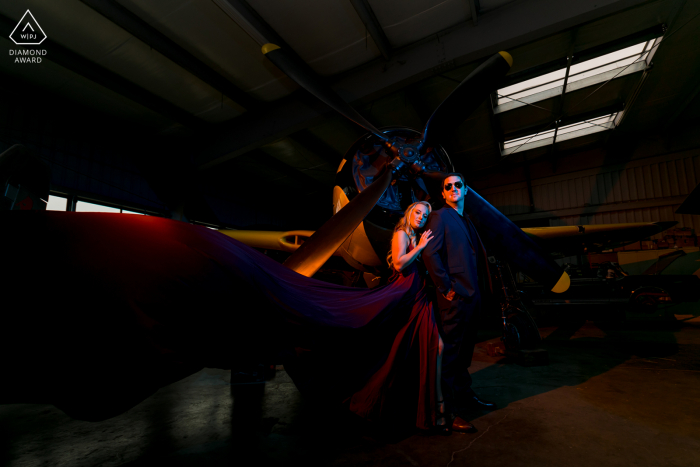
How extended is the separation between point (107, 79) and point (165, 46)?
5.62 feet

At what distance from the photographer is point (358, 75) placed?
20.3ft

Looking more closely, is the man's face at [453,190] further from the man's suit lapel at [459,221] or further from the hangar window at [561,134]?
the hangar window at [561,134]

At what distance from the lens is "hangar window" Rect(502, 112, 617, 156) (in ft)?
33.0

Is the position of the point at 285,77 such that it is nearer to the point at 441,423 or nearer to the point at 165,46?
the point at 165,46

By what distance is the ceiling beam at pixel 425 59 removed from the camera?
4445 millimetres

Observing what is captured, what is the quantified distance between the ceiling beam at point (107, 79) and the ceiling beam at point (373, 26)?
491 cm

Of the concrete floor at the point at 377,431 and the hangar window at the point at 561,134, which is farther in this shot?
the hangar window at the point at 561,134

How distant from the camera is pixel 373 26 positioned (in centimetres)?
506

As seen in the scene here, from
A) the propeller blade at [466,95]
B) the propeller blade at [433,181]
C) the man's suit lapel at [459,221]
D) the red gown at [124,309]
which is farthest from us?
the propeller blade at [466,95]

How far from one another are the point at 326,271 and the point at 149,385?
521 cm

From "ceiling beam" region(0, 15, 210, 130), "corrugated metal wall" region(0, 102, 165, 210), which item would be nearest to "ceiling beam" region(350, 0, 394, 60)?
"ceiling beam" region(0, 15, 210, 130)

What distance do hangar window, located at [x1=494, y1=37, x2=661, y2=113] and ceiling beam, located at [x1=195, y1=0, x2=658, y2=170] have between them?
339cm

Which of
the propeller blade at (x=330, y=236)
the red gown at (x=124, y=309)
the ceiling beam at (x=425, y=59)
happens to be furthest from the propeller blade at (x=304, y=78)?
the red gown at (x=124, y=309)

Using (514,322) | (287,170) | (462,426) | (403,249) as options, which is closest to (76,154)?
(287,170)
